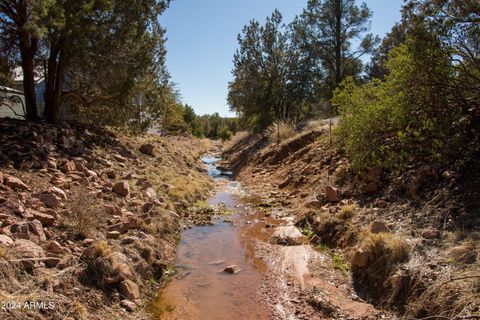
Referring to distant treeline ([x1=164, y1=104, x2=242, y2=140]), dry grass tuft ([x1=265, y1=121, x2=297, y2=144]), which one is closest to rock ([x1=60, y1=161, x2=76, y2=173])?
dry grass tuft ([x1=265, y1=121, x2=297, y2=144])

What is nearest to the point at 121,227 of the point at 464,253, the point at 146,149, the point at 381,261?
the point at 381,261

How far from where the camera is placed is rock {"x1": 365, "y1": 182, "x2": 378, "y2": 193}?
7836mm

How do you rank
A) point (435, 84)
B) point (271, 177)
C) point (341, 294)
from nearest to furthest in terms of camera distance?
point (341, 294) < point (435, 84) < point (271, 177)

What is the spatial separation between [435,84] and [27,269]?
23.6 feet

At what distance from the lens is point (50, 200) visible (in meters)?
5.91

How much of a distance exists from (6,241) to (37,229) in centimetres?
72

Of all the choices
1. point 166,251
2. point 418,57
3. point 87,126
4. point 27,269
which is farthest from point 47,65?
point 418,57

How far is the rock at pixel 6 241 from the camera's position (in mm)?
4171

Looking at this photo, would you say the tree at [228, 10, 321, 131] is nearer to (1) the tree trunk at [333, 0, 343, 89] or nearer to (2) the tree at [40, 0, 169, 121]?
(1) the tree trunk at [333, 0, 343, 89]

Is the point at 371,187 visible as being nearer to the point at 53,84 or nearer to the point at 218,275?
the point at 218,275

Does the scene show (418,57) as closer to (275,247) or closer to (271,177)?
(275,247)

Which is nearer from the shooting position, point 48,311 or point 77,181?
point 48,311

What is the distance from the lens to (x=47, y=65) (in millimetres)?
11484

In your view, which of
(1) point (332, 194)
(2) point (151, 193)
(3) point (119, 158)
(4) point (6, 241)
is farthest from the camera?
(3) point (119, 158)
